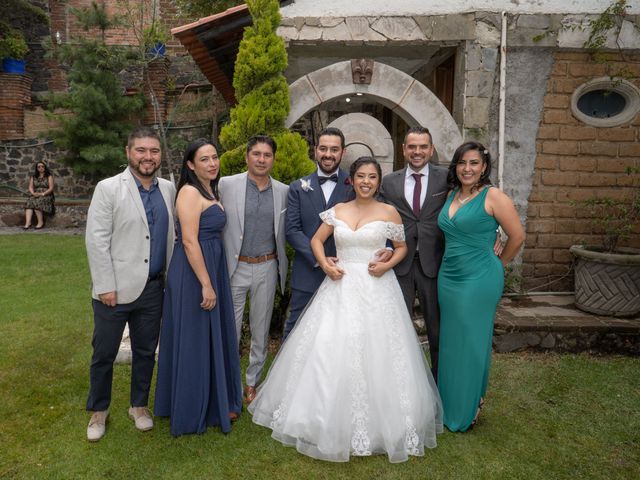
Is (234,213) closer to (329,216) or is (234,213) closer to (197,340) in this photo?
(329,216)

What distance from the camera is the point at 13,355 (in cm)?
480

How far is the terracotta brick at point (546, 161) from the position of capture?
596 centimetres

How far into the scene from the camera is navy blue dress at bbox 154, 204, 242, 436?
3180 millimetres

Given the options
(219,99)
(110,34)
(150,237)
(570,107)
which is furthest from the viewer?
(110,34)

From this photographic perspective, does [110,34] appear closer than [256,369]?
No

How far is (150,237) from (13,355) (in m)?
2.80

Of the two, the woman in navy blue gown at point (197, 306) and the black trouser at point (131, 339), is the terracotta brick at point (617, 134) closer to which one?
the woman in navy blue gown at point (197, 306)

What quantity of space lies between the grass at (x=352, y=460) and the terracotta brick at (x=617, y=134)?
2.80 meters

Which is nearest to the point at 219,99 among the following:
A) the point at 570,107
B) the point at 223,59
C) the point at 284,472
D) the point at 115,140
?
the point at 115,140

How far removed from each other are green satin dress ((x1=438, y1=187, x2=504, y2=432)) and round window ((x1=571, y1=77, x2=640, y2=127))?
3.60 m

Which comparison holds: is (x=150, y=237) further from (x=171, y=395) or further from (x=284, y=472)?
(x=284, y=472)

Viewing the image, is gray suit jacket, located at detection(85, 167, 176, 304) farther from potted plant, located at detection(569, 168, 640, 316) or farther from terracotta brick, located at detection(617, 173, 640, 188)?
terracotta brick, located at detection(617, 173, 640, 188)

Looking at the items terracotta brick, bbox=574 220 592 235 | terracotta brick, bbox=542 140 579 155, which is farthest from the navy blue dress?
terracotta brick, bbox=574 220 592 235

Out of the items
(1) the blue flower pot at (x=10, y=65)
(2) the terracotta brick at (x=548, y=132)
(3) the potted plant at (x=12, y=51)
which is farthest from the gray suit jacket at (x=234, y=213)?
(3) the potted plant at (x=12, y=51)
